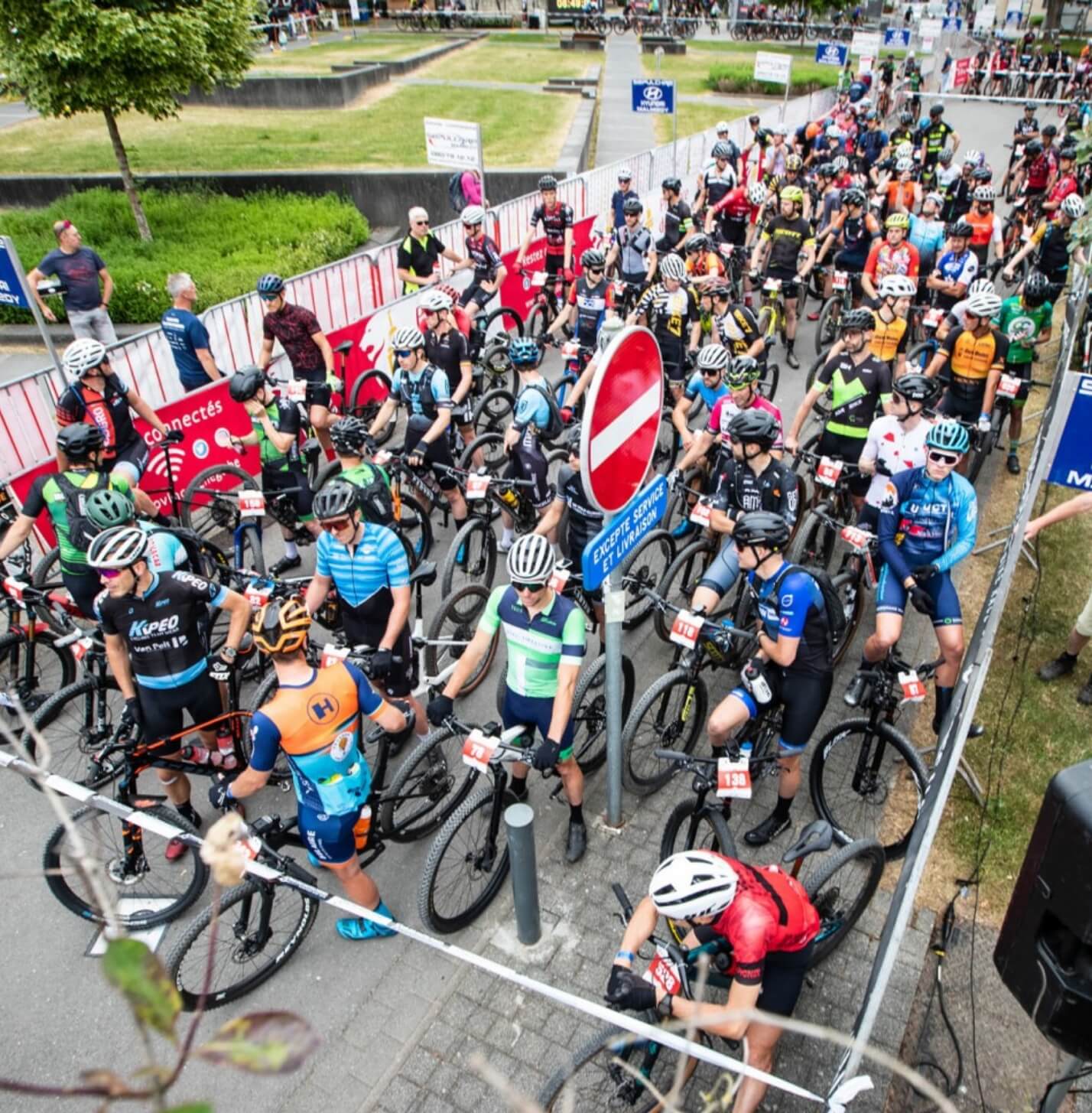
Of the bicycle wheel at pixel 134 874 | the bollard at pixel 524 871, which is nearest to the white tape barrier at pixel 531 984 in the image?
the bicycle wheel at pixel 134 874

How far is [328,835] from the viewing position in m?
4.70

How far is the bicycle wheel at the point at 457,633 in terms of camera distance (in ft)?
22.3

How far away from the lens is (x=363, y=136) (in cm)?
2678

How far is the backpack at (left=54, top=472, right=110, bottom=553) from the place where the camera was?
20.4 feet

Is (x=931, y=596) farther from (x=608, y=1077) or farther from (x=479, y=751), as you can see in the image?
(x=608, y=1077)

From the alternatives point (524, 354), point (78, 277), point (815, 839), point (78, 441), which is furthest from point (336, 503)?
point (78, 277)

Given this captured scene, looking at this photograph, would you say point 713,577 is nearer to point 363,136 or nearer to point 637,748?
point 637,748

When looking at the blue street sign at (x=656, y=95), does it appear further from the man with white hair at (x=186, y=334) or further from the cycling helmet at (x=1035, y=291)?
the man with white hair at (x=186, y=334)

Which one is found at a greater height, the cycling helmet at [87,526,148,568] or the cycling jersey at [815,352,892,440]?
the cycling helmet at [87,526,148,568]

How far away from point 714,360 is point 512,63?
40000 millimetres

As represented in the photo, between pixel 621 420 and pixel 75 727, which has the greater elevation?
pixel 621 420

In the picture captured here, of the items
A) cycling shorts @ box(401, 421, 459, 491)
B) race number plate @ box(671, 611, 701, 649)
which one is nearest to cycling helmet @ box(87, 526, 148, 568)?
race number plate @ box(671, 611, 701, 649)

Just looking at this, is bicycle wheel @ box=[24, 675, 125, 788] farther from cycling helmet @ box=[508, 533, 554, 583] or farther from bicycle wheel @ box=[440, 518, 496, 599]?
cycling helmet @ box=[508, 533, 554, 583]

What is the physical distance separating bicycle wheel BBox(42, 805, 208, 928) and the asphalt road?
17 centimetres
